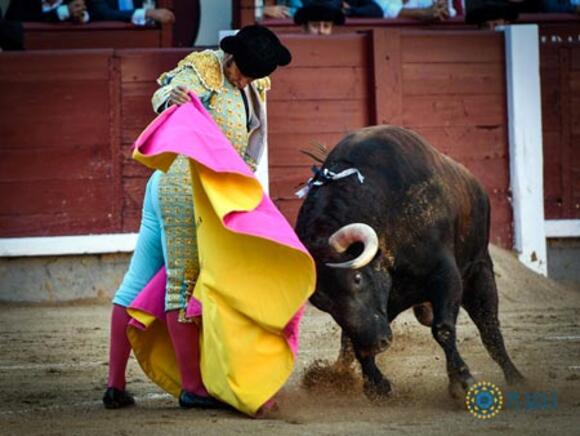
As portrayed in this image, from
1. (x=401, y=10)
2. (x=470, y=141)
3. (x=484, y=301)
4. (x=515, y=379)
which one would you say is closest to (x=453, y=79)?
(x=470, y=141)

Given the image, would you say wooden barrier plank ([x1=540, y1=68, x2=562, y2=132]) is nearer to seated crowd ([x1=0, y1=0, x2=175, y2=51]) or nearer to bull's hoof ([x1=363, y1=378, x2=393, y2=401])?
seated crowd ([x1=0, y1=0, x2=175, y2=51])

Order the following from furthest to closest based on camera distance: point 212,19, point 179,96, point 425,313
Answer: point 212,19
point 425,313
point 179,96

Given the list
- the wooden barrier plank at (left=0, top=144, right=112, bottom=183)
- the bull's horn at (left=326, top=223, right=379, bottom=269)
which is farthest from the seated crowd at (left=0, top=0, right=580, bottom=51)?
the bull's horn at (left=326, top=223, right=379, bottom=269)

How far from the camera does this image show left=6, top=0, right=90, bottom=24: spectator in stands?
357 inches

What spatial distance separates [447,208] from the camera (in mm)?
4852

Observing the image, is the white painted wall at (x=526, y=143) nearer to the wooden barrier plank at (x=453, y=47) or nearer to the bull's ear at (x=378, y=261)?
the wooden barrier plank at (x=453, y=47)

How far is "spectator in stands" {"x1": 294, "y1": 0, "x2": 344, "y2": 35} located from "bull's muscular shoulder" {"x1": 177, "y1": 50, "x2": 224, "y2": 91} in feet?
14.8

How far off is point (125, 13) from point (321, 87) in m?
1.48

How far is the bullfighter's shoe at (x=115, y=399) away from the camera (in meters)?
4.32

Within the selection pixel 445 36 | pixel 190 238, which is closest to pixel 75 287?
pixel 445 36

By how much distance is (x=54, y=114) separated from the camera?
8523 millimetres

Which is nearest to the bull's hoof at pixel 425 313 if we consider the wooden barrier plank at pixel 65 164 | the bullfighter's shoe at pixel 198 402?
the bullfighter's shoe at pixel 198 402

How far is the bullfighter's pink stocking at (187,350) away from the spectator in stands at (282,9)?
5.13 metres

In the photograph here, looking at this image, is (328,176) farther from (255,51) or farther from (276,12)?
(276,12)
